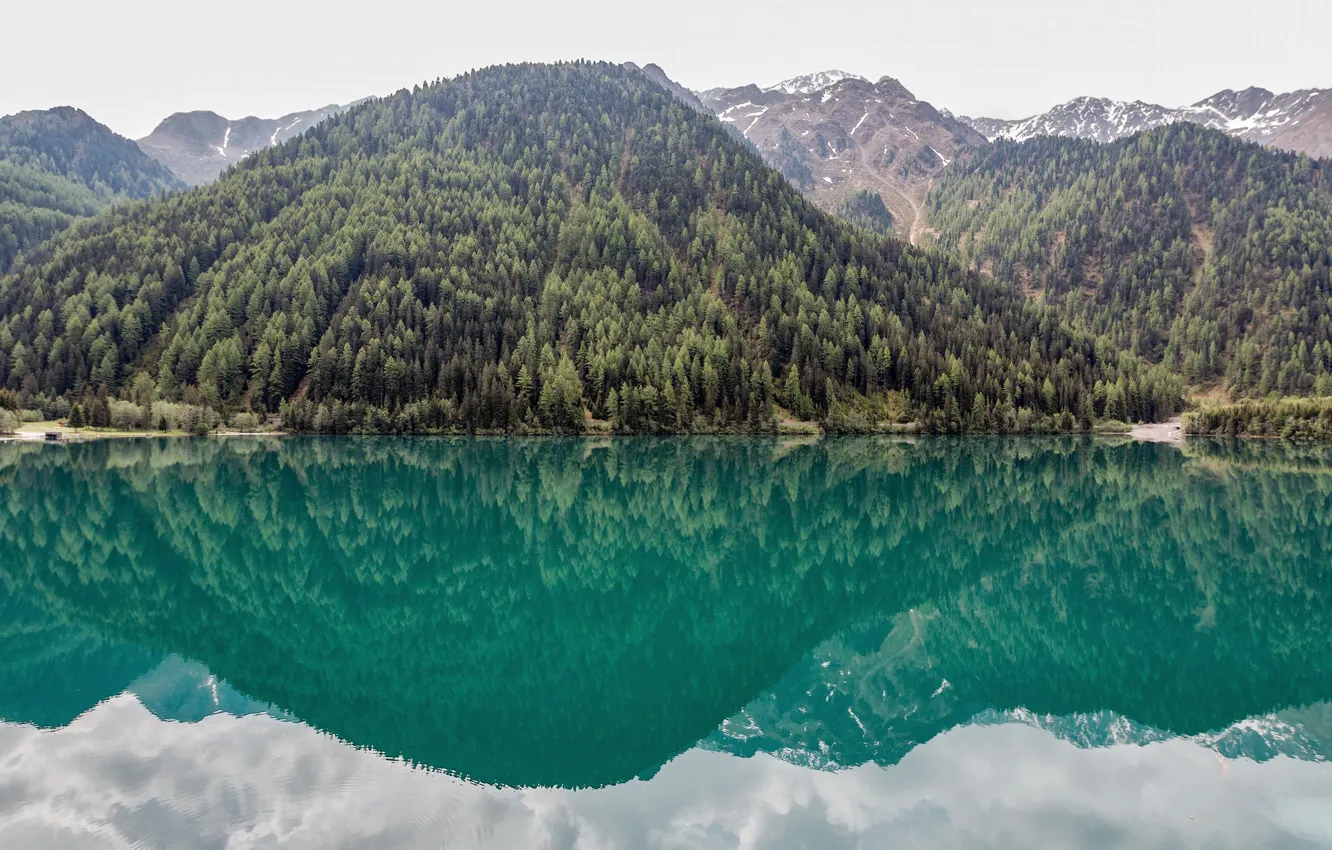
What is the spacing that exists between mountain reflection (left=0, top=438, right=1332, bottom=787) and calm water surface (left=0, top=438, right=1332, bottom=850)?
173 millimetres

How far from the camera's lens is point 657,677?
851 inches

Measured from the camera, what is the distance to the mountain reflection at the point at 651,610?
1916 cm

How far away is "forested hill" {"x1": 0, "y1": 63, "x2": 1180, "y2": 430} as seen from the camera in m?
136

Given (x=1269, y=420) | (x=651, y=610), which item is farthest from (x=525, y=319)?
(x=1269, y=420)

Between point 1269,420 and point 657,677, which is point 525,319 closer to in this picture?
point 1269,420

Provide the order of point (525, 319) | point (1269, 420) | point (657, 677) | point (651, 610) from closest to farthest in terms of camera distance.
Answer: point (657, 677), point (651, 610), point (1269, 420), point (525, 319)

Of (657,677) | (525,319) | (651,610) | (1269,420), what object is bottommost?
(1269,420)

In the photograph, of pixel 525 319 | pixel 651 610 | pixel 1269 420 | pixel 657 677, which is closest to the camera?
pixel 657 677

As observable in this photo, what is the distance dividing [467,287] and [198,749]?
493 ft

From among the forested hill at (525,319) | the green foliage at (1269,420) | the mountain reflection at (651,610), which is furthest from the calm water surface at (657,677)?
the green foliage at (1269,420)

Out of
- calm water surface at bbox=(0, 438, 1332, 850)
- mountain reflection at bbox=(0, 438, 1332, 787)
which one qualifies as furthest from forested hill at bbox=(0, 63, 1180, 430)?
calm water surface at bbox=(0, 438, 1332, 850)

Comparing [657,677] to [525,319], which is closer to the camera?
[657,677]

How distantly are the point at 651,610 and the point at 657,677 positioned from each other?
7.06 metres

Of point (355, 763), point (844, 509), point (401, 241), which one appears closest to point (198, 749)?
point (355, 763)
